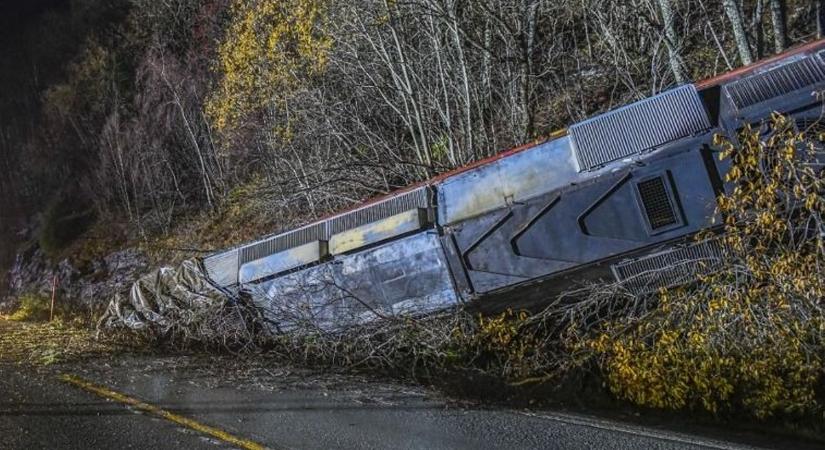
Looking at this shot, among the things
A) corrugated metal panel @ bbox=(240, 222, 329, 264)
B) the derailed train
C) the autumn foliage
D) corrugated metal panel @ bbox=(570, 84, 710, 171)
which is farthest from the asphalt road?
corrugated metal panel @ bbox=(570, 84, 710, 171)

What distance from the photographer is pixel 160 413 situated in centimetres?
606

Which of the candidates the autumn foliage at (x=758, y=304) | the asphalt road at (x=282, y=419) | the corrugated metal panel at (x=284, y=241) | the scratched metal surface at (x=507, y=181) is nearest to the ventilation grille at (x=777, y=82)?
the autumn foliage at (x=758, y=304)

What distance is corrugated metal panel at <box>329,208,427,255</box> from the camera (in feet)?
23.4

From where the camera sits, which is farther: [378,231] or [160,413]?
[378,231]

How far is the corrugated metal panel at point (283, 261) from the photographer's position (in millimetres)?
7773

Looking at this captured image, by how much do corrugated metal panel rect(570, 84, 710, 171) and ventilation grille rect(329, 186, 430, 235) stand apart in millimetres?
1777

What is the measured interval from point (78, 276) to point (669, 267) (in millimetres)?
16978

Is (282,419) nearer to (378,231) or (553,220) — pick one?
(378,231)

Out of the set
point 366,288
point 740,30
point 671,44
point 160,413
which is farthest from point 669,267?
point 160,413

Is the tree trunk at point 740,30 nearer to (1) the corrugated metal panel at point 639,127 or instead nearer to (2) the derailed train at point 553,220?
(2) the derailed train at point 553,220

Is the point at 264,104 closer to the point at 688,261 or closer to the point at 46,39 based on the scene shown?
the point at 688,261

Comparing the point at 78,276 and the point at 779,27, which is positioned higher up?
the point at 78,276

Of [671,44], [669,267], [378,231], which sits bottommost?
[669,267]

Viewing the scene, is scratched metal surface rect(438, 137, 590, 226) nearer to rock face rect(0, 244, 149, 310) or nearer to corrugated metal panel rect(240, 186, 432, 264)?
corrugated metal panel rect(240, 186, 432, 264)
